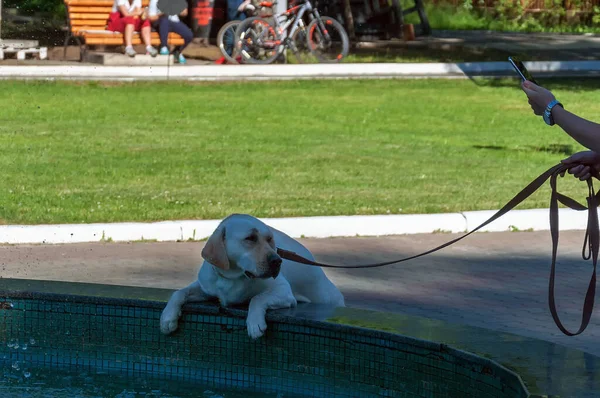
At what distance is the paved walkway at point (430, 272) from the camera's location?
711cm

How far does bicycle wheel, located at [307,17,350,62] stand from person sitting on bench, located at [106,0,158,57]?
9.83 feet

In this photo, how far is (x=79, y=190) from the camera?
1091cm

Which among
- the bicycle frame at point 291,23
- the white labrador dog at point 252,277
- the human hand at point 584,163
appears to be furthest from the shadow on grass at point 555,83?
the human hand at point 584,163

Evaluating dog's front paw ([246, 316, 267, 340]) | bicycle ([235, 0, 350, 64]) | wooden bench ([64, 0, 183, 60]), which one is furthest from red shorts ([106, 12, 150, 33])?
dog's front paw ([246, 316, 267, 340])

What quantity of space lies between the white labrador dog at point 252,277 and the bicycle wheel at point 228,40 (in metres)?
16.1

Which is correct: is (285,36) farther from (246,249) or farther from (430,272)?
(246,249)

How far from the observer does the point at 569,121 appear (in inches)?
168

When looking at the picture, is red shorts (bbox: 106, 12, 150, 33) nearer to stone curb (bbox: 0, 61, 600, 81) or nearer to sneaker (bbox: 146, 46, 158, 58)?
sneaker (bbox: 146, 46, 158, 58)

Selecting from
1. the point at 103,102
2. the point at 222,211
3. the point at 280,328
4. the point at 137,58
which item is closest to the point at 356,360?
the point at 280,328

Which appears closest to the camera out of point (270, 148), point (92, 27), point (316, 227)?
point (316, 227)

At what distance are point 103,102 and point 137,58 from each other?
4.42 m

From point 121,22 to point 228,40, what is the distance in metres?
2.09

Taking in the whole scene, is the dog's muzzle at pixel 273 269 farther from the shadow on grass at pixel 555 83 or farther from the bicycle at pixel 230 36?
the bicycle at pixel 230 36

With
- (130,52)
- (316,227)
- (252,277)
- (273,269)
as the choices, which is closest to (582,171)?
(273,269)
